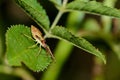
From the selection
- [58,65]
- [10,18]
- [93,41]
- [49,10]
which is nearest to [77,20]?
[93,41]

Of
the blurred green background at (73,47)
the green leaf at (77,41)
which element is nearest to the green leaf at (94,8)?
the green leaf at (77,41)

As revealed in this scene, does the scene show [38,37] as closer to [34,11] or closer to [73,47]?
[34,11]

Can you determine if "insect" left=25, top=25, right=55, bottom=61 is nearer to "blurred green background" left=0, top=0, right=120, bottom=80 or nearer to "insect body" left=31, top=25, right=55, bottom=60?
"insect body" left=31, top=25, right=55, bottom=60

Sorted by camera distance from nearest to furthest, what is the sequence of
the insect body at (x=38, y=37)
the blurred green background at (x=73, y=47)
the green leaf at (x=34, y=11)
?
the green leaf at (x=34, y=11)
the insect body at (x=38, y=37)
the blurred green background at (x=73, y=47)

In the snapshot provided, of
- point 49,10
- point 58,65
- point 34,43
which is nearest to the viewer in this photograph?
point 34,43

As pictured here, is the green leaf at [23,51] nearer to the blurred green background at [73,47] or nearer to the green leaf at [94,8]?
the green leaf at [94,8]

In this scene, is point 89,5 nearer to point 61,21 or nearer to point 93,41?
point 93,41

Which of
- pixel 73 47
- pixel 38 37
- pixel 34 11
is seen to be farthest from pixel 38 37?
pixel 73 47
